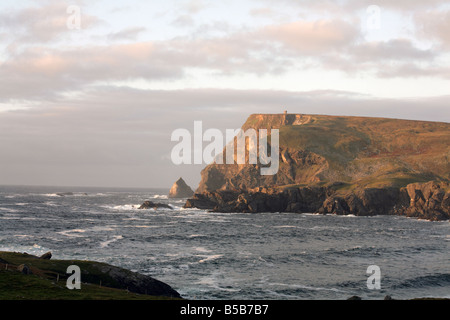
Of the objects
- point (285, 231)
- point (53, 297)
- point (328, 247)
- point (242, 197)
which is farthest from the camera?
point (242, 197)

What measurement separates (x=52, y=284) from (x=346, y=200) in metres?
156

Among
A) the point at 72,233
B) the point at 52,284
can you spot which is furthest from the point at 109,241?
the point at 52,284

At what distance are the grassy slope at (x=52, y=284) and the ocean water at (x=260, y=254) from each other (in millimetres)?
10439

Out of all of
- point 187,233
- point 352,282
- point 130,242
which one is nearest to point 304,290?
point 352,282

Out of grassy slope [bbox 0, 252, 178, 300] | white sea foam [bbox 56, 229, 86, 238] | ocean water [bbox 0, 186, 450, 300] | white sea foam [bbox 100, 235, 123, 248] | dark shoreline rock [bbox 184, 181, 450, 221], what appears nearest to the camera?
grassy slope [bbox 0, 252, 178, 300]

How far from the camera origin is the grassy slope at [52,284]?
32094mm

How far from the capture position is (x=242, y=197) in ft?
615

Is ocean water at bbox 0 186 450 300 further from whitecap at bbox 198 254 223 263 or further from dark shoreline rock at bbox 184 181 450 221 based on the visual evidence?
dark shoreline rock at bbox 184 181 450 221

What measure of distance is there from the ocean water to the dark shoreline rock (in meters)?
47.4

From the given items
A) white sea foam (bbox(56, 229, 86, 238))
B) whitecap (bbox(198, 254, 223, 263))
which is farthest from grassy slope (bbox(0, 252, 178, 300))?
white sea foam (bbox(56, 229, 86, 238))

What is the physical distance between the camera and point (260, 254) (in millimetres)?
73875

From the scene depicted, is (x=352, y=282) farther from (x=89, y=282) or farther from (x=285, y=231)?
(x=285, y=231)

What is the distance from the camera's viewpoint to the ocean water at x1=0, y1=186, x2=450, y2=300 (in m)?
51.2

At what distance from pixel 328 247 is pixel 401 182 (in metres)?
127
